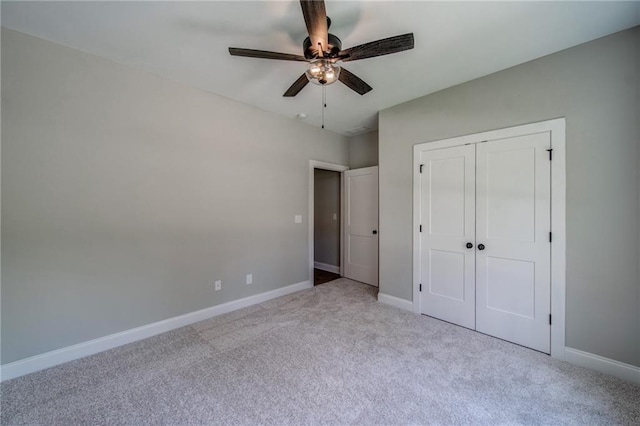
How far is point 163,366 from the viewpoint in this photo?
2102mm

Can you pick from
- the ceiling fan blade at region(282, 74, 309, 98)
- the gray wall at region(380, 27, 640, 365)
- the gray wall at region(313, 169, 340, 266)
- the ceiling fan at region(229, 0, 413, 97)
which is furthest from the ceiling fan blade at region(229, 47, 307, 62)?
the gray wall at region(313, 169, 340, 266)

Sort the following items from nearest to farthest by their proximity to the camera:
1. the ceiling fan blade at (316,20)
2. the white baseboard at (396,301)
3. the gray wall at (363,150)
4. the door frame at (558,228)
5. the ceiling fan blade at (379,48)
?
1. the ceiling fan blade at (316,20)
2. the ceiling fan blade at (379,48)
3. the door frame at (558,228)
4. the white baseboard at (396,301)
5. the gray wall at (363,150)

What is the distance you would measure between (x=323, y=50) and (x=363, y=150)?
2.93 m

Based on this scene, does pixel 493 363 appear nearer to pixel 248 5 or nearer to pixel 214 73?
pixel 248 5

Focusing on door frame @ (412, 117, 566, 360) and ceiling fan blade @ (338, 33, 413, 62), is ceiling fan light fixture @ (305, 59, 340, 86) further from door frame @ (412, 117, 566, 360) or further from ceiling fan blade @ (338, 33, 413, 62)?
door frame @ (412, 117, 566, 360)

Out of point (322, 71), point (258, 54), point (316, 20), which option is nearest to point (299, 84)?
point (322, 71)

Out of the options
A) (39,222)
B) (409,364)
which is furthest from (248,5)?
(409,364)

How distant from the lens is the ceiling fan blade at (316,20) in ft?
4.44

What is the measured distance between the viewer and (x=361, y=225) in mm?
4434

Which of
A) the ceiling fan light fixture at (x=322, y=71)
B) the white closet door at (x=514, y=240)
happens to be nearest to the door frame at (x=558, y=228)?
the white closet door at (x=514, y=240)

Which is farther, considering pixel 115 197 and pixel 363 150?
pixel 363 150

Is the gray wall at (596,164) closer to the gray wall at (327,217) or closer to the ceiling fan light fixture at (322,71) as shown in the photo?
the ceiling fan light fixture at (322,71)

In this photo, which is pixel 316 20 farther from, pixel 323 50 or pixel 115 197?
pixel 115 197

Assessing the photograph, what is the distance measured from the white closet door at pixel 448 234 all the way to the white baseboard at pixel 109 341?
2290mm
